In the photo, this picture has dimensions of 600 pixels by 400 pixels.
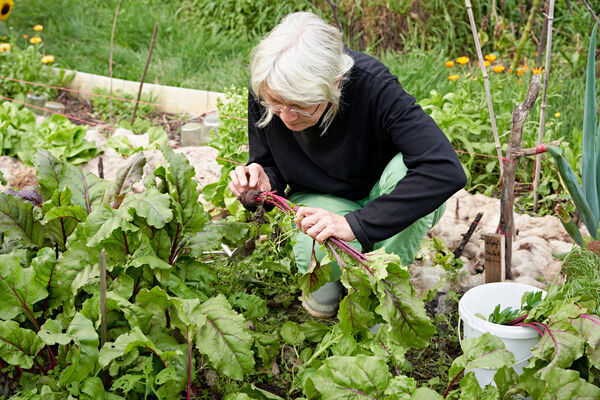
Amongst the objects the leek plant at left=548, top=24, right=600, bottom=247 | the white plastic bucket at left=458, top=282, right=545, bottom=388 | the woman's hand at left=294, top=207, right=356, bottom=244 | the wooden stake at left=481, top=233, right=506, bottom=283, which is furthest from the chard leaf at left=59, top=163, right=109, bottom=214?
the leek plant at left=548, top=24, right=600, bottom=247

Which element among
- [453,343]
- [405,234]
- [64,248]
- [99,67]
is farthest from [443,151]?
[99,67]

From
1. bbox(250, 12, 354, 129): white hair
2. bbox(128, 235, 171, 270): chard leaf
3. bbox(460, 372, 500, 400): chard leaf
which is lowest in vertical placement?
bbox(460, 372, 500, 400): chard leaf

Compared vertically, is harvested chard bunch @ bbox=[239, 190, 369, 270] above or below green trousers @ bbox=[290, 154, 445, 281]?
above

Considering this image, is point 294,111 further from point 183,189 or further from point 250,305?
point 250,305

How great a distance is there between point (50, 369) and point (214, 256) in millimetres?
912

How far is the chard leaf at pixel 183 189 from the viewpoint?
209 centimetres

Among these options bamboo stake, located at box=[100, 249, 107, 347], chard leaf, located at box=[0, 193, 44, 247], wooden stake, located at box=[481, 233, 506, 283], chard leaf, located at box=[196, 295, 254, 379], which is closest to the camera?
bamboo stake, located at box=[100, 249, 107, 347]

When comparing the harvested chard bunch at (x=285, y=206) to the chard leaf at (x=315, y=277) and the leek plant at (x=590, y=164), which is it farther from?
the leek plant at (x=590, y=164)

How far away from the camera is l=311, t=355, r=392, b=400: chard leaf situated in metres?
1.71

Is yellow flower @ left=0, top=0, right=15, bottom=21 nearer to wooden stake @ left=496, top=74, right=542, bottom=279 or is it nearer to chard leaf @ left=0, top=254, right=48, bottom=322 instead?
chard leaf @ left=0, top=254, right=48, bottom=322

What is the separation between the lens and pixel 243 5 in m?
5.64

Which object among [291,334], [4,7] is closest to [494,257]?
[291,334]

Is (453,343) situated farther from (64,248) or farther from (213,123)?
(213,123)

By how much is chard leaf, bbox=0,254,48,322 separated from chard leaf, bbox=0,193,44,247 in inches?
11.1
